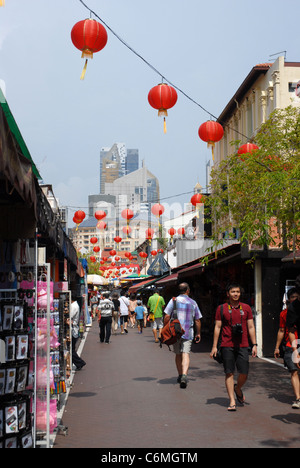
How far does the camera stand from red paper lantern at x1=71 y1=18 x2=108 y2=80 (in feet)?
28.6

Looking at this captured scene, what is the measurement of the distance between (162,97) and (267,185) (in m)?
2.42

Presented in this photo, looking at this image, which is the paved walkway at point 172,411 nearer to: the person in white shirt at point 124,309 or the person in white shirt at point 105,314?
the person in white shirt at point 105,314

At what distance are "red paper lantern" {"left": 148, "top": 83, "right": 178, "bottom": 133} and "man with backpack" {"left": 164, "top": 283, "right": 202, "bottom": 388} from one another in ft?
10.9

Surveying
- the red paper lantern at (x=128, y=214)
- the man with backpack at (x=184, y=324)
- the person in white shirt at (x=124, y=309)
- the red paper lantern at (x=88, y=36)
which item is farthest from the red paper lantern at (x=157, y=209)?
the red paper lantern at (x=88, y=36)

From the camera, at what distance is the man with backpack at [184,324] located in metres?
10.7

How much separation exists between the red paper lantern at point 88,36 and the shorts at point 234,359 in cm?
473

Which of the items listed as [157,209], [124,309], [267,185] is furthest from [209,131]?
[124,309]

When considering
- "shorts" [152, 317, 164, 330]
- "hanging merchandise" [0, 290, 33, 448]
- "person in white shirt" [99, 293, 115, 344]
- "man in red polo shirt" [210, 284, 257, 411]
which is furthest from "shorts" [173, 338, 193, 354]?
"shorts" [152, 317, 164, 330]

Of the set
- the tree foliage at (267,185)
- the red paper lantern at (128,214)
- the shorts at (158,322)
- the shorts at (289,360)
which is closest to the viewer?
the shorts at (289,360)

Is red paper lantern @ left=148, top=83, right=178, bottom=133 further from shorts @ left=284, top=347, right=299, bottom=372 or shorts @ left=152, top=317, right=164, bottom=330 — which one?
shorts @ left=152, top=317, right=164, bottom=330

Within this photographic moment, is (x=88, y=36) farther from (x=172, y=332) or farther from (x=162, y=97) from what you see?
(x=172, y=332)

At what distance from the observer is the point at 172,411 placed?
27.8 ft

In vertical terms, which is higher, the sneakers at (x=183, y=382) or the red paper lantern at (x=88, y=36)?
the red paper lantern at (x=88, y=36)

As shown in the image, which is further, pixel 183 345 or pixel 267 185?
pixel 183 345
